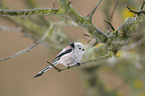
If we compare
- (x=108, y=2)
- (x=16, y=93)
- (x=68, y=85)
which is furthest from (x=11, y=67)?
(x=108, y=2)

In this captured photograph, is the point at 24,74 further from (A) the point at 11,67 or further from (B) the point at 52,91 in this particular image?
(B) the point at 52,91

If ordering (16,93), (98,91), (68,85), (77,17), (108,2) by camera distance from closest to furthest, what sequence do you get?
(77,17)
(108,2)
(98,91)
(16,93)
(68,85)

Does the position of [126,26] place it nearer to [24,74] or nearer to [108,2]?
[108,2]

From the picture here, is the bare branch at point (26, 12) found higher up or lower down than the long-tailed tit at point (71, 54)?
higher up

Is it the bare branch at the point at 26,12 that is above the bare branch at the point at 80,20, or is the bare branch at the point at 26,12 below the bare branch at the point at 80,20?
above

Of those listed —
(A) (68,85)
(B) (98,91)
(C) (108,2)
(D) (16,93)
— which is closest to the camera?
(C) (108,2)

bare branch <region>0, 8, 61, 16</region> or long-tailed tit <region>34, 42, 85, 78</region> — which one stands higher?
bare branch <region>0, 8, 61, 16</region>

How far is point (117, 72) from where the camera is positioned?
1.19 meters

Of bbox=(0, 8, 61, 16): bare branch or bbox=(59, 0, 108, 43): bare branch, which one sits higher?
bbox=(0, 8, 61, 16): bare branch

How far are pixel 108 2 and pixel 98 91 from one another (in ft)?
1.77

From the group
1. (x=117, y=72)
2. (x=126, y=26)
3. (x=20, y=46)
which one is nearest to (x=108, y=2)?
(x=117, y=72)

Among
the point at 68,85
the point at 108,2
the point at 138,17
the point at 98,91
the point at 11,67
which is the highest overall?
the point at 11,67

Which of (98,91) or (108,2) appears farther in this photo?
(98,91)

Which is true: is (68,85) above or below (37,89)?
below
